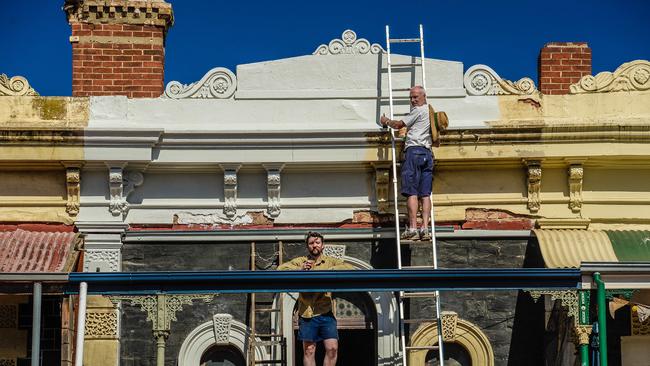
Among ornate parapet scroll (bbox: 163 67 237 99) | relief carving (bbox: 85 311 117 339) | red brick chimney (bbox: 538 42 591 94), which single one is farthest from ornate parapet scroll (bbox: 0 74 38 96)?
red brick chimney (bbox: 538 42 591 94)

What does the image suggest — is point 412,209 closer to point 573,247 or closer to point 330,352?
point 573,247

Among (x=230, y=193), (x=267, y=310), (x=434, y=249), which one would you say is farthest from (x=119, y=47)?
(x=434, y=249)

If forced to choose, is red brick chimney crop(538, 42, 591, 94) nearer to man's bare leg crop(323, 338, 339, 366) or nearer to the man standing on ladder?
the man standing on ladder

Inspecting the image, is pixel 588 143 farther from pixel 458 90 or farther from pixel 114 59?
pixel 114 59

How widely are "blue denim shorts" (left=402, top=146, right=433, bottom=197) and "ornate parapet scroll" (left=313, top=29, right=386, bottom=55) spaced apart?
1.48 metres

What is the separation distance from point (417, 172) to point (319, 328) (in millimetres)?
2573

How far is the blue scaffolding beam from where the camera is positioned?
1469cm

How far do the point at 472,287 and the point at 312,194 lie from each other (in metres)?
3.76

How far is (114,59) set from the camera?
18469mm

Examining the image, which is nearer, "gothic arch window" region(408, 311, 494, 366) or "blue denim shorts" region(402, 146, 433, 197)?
"blue denim shorts" region(402, 146, 433, 197)

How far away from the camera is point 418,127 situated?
57.4 feet

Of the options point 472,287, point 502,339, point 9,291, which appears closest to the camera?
point 472,287

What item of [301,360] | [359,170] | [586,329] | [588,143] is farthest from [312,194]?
[586,329]

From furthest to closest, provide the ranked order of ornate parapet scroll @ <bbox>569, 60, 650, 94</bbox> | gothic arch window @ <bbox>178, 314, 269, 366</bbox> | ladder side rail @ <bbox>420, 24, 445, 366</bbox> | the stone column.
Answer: ornate parapet scroll @ <bbox>569, 60, 650, 94</bbox>, gothic arch window @ <bbox>178, 314, 269, 366</bbox>, the stone column, ladder side rail @ <bbox>420, 24, 445, 366</bbox>
